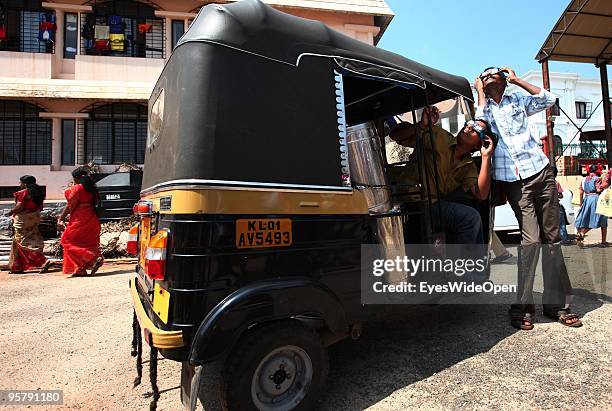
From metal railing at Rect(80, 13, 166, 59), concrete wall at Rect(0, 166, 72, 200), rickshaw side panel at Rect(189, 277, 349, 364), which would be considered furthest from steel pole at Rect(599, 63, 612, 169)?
concrete wall at Rect(0, 166, 72, 200)

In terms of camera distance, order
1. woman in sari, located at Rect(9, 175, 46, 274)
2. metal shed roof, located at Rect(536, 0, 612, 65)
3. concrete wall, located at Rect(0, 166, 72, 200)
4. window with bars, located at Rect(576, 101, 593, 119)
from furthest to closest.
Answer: window with bars, located at Rect(576, 101, 593, 119) → concrete wall, located at Rect(0, 166, 72, 200) → metal shed roof, located at Rect(536, 0, 612, 65) → woman in sari, located at Rect(9, 175, 46, 274)

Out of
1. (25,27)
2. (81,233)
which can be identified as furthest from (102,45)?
(81,233)

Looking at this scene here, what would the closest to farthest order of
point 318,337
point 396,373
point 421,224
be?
1. point 318,337
2. point 396,373
3. point 421,224

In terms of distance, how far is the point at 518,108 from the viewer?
11.9 feet

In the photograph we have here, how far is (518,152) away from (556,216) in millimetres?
→ 674

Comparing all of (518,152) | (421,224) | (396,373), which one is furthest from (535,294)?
(396,373)

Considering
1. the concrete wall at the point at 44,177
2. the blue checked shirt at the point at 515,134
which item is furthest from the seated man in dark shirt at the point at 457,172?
the concrete wall at the point at 44,177

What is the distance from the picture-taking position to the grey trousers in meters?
3.49

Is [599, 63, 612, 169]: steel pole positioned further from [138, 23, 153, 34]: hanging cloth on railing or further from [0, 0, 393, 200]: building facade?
[138, 23, 153, 34]: hanging cloth on railing

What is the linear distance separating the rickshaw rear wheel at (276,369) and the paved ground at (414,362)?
29 centimetres

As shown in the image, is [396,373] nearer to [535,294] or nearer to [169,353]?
[169,353]

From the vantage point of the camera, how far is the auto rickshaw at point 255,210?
6.52 feet

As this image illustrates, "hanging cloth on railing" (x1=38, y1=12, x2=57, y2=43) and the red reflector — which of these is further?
"hanging cloth on railing" (x1=38, y1=12, x2=57, y2=43)

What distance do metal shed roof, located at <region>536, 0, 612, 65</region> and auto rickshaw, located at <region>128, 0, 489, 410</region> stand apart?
10.3m
